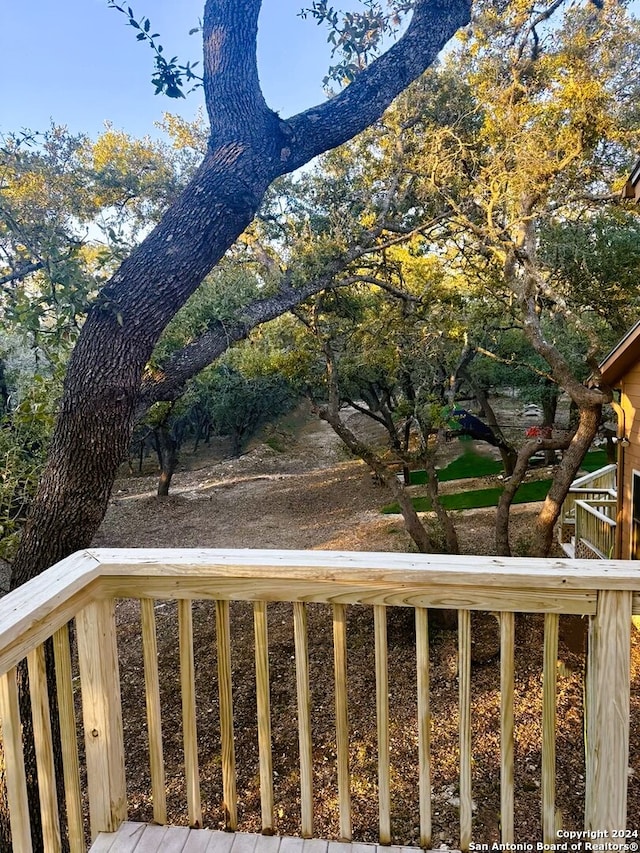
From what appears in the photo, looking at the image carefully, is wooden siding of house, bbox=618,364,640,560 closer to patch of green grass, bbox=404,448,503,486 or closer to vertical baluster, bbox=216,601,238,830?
vertical baluster, bbox=216,601,238,830

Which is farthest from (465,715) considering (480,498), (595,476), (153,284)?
(480,498)

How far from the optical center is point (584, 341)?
28.7 ft

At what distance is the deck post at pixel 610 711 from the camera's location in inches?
44.8

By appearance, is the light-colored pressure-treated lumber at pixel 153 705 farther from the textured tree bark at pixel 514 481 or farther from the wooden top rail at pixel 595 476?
the wooden top rail at pixel 595 476

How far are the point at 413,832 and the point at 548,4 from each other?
7.62m

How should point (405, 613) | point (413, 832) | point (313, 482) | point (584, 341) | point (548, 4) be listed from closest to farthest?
point (413, 832), point (548, 4), point (405, 613), point (584, 341), point (313, 482)

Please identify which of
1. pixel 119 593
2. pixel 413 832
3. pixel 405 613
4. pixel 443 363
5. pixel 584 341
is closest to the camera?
pixel 119 593

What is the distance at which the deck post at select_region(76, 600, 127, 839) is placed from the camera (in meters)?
1.29

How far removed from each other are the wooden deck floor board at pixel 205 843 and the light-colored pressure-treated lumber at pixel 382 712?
0.08m

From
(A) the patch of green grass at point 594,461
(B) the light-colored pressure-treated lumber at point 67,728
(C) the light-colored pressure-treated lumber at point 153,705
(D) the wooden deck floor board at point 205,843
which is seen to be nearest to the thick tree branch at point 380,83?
(C) the light-colored pressure-treated lumber at point 153,705

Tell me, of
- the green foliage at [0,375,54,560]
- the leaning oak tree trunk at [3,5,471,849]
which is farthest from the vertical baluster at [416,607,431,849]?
the green foliage at [0,375,54,560]

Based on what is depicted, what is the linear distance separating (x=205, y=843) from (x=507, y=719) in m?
0.84

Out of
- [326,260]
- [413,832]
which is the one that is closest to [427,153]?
[326,260]

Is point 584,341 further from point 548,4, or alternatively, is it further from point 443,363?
point 548,4
